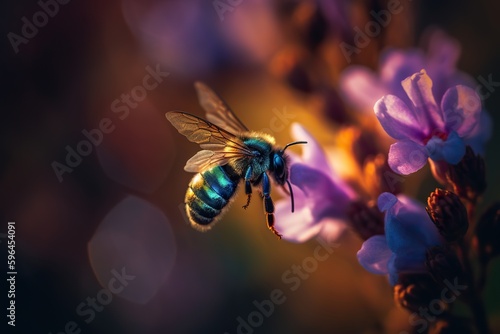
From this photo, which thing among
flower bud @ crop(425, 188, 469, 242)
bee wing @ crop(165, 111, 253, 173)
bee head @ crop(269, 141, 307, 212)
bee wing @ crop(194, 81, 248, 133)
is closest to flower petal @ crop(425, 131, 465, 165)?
flower bud @ crop(425, 188, 469, 242)

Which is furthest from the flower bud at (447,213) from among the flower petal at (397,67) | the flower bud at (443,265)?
the flower petal at (397,67)

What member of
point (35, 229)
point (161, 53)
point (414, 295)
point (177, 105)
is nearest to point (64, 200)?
point (35, 229)

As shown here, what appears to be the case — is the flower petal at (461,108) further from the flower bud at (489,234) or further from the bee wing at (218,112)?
the bee wing at (218,112)

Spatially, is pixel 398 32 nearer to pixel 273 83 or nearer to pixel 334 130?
pixel 334 130

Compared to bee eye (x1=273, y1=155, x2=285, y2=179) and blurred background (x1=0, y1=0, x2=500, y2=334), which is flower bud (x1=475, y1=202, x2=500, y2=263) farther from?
bee eye (x1=273, y1=155, x2=285, y2=179)

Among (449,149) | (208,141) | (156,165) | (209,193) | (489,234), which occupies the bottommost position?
(489,234)

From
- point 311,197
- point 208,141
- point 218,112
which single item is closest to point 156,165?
point 218,112

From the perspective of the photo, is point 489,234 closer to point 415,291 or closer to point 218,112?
point 415,291
